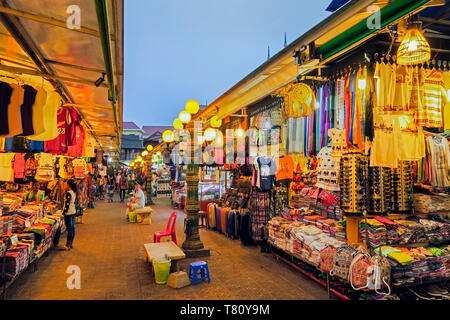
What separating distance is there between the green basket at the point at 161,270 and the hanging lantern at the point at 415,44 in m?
5.19

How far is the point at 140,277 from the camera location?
5.95 meters

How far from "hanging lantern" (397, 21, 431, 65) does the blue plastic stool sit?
192 inches

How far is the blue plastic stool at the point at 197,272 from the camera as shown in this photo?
220 inches

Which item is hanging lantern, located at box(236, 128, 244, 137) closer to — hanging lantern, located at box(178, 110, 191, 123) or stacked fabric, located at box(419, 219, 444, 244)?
hanging lantern, located at box(178, 110, 191, 123)

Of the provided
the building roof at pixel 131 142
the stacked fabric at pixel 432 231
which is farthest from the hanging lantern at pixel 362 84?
the building roof at pixel 131 142

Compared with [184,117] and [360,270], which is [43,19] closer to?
[184,117]

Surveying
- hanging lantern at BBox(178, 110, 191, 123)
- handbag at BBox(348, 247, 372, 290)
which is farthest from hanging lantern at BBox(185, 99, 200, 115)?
handbag at BBox(348, 247, 372, 290)

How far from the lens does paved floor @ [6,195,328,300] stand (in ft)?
16.7

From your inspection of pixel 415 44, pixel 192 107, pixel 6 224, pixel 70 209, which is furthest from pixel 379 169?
pixel 70 209

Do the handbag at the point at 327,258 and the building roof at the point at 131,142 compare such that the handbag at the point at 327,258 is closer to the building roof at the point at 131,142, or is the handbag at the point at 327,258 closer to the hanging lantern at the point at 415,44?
the hanging lantern at the point at 415,44

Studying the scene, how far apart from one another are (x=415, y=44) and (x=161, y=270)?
214 inches

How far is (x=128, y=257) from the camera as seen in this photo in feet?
24.0

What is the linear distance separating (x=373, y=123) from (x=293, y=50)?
1673 mm
